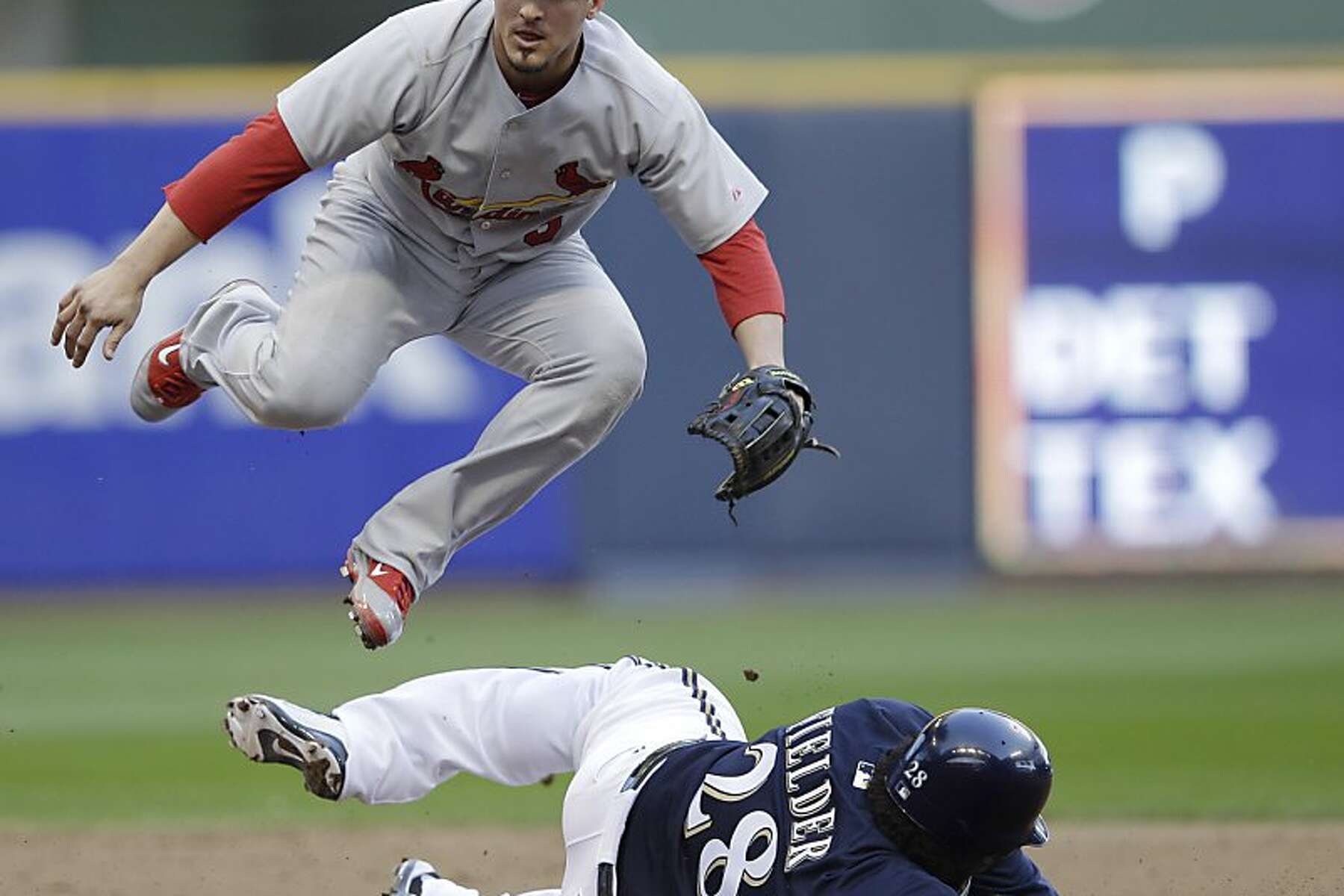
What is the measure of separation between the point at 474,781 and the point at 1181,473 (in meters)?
3.64

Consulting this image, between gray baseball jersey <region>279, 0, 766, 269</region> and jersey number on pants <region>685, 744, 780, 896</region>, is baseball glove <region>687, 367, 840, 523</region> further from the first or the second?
jersey number on pants <region>685, 744, 780, 896</region>

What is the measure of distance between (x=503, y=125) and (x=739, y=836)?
1637 mm

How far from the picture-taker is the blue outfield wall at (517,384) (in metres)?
9.20

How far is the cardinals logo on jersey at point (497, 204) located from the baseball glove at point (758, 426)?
595 mm

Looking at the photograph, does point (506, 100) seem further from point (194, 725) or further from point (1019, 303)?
point (1019, 303)

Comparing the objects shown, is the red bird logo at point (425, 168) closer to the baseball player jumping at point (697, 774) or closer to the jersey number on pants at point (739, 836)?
the baseball player jumping at point (697, 774)

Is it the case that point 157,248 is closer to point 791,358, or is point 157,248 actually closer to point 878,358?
point 791,358

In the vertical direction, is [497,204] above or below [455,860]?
above

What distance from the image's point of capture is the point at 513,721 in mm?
4051

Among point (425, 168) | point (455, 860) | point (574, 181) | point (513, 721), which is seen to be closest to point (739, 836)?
point (513, 721)

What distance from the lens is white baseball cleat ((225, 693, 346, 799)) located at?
4.01 meters

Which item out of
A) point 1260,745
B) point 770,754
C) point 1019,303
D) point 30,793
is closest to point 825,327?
point 1019,303

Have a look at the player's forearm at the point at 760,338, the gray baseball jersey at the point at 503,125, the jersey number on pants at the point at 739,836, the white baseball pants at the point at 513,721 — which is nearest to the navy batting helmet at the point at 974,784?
the jersey number on pants at the point at 739,836

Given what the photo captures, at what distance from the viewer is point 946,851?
10.2 ft
